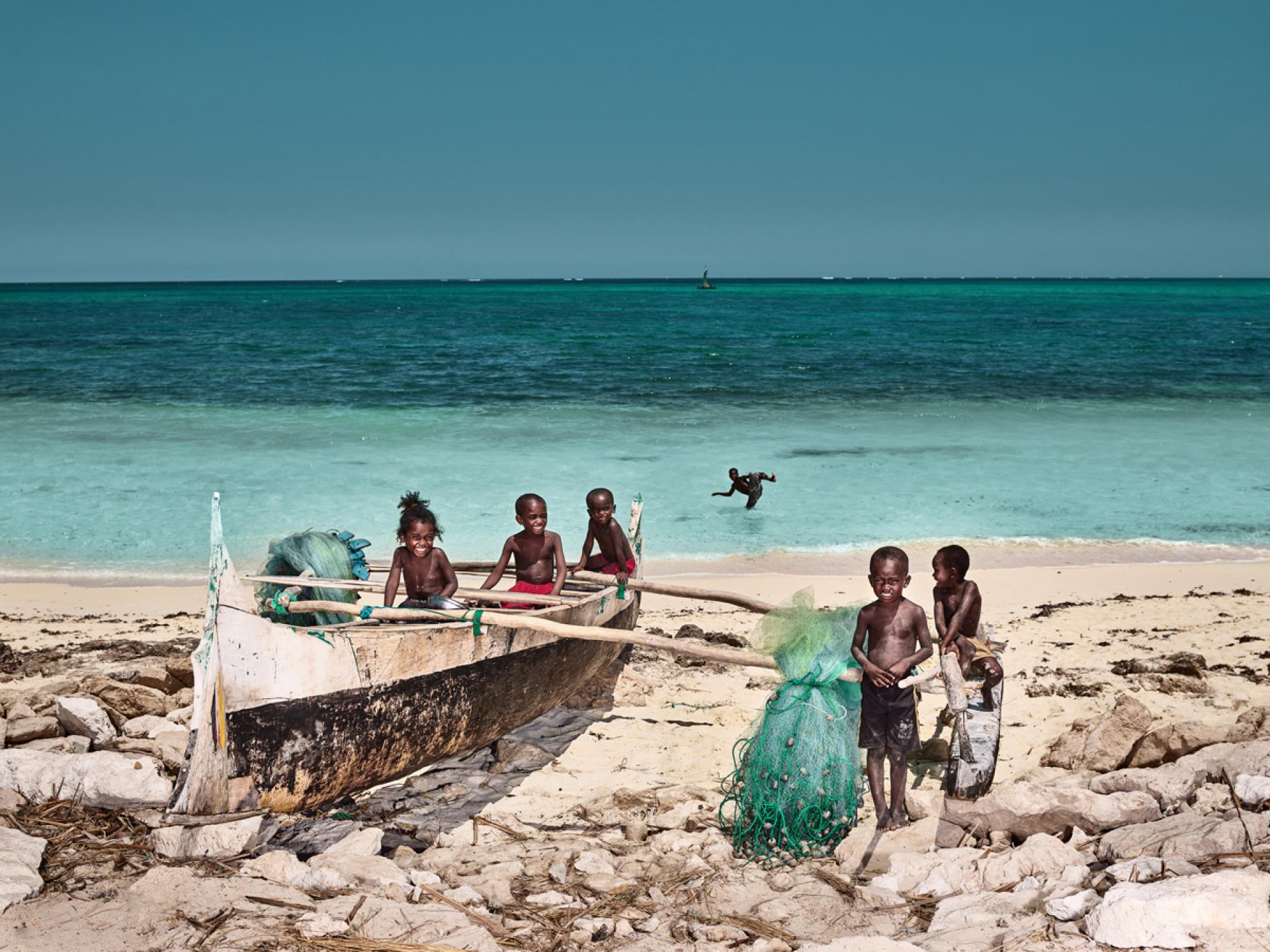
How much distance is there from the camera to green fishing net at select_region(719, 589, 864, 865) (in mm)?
4852

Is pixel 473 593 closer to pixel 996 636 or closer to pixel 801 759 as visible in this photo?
pixel 801 759

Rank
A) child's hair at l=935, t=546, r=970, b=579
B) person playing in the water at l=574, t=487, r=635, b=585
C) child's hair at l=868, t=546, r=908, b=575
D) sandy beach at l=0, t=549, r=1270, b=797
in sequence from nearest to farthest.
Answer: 1. child's hair at l=868, t=546, r=908, b=575
2. child's hair at l=935, t=546, r=970, b=579
3. sandy beach at l=0, t=549, r=1270, b=797
4. person playing in the water at l=574, t=487, r=635, b=585

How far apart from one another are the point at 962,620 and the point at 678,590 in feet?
8.14

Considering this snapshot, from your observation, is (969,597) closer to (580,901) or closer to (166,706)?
(580,901)

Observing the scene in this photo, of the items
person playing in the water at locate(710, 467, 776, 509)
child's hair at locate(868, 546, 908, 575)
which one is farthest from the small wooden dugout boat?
person playing in the water at locate(710, 467, 776, 509)

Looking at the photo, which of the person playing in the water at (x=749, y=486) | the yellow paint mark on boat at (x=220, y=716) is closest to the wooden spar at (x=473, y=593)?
the yellow paint mark on boat at (x=220, y=716)

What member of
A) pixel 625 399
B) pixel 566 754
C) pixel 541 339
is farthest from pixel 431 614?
pixel 541 339

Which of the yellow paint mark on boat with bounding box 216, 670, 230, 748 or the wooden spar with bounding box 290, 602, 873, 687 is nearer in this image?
the yellow paint mark on boat with bounding box 216, 670, 230, 748

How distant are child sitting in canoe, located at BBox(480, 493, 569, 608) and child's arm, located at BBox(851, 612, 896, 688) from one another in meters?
2.46

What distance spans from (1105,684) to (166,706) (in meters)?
5.83

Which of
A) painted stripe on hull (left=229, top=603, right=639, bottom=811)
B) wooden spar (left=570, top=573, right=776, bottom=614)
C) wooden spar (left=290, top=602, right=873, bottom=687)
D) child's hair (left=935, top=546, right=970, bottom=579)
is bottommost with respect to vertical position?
painted stripe on hull (left=229, top=603, right=639, bottom=811)

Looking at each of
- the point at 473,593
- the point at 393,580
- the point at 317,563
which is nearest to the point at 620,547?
the point at 473,593

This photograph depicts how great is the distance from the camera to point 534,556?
718cm

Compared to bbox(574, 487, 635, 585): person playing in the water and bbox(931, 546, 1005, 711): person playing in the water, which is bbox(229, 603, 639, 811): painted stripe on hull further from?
bbox(931, 546, 1005, 711): person playing in the water
